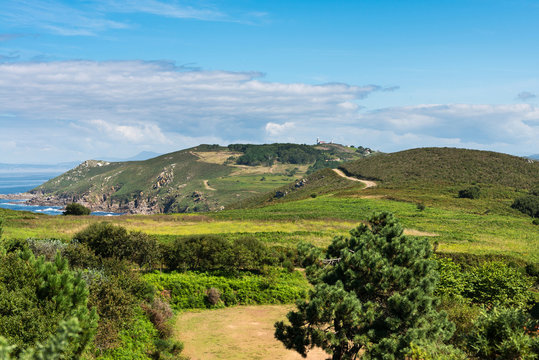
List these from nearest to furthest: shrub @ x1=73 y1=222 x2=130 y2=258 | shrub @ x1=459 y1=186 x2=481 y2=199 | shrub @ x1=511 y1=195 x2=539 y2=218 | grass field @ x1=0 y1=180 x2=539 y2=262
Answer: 1. shrub @ x1=73 y1=222 x2=130 y2=258
2. grass field @ x1=0 y1=180 x2=539 y2=262
3. shrub @ x1=511 y1=195 x2=539 y2=218
4. shrub @ x1=459 y1=186 x2=481 y2=199

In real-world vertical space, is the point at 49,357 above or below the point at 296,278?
above

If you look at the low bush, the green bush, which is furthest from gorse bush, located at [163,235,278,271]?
the green bush

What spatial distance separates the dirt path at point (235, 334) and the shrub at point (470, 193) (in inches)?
2890

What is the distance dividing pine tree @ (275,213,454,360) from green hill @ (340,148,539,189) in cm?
9790

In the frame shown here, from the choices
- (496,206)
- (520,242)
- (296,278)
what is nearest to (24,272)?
(296,278)

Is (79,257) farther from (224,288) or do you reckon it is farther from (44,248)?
(224,288)

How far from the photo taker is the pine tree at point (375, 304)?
1560 cm

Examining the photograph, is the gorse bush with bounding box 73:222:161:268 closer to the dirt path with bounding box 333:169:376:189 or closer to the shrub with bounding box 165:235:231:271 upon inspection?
the shrub with bounding box 165:235:231:271

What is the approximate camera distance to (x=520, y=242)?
5725 cm

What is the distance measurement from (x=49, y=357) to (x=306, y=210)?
76.7m

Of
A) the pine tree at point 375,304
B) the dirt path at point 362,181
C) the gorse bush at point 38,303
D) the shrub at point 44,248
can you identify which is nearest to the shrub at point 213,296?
the shrub at point 44,248

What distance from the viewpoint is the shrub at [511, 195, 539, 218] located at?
81.8m

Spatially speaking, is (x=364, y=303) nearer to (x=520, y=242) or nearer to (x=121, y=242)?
(x=121, y=242)

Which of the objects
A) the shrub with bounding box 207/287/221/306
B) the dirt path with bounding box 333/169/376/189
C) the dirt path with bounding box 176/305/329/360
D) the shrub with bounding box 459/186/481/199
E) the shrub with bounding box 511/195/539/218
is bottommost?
the dirt path with bounding box 176/305/329/360
